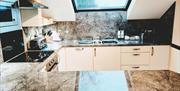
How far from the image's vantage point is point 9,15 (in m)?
2.34

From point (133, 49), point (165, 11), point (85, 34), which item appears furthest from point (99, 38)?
point (165, 11)

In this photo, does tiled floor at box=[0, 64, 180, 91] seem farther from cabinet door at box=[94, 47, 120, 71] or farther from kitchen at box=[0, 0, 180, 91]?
cabinet door at box=[94, 47, 120, 71]

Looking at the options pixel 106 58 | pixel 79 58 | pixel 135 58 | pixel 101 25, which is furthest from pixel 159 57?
pixel 79 58

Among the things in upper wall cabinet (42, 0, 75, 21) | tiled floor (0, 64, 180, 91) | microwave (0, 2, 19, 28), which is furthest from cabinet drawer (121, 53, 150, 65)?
tiled floor (0, 64, 180, 91)

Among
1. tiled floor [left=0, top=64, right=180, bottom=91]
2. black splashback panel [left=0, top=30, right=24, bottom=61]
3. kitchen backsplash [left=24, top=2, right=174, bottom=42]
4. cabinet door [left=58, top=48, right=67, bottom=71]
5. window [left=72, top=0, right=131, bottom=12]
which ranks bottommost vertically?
cabinet door [left=58, top=48, right=67, bottom=71]

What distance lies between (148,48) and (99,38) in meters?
1.18

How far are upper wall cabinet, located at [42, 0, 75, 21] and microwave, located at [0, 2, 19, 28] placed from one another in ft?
3.58

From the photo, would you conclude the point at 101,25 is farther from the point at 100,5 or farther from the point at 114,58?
the point at 114,58

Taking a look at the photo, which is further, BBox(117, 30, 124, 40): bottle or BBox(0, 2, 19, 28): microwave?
BBox(117, 30, 124, 40): bottle

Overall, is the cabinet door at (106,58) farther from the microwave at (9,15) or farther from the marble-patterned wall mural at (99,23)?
the microwave at (9,15)

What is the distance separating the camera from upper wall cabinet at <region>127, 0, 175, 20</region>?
3.44 metres

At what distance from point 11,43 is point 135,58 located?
2.39 m

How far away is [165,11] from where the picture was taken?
12.5ft

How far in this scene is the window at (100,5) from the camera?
4.09 meters
